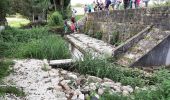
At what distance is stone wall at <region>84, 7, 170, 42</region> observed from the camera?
13.7 meters

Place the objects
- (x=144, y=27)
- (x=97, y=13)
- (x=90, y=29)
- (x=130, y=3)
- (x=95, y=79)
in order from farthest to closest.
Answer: (x=90, y=29) → (x=97, y=13) → (x=130, y=3) → (x=144, y=27) → (x=95, y=79)

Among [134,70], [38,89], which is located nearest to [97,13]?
[134,70]

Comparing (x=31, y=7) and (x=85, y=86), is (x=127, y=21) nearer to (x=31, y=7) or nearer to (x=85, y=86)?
(x=85, y=86)

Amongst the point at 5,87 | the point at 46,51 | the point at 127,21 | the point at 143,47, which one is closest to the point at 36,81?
the point at 5,87

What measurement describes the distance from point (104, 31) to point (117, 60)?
806 cm

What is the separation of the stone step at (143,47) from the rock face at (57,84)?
2.77m

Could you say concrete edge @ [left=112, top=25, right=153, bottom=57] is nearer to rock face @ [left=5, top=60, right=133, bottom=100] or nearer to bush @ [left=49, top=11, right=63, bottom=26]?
rock face @ [left=5, top=60, right=133, bottom=100]

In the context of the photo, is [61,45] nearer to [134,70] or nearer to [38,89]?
[134,70]

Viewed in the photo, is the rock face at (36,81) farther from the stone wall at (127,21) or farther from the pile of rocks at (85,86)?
the stone wall at (127,21)

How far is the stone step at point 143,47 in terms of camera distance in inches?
510

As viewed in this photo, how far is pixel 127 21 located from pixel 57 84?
8.69 m

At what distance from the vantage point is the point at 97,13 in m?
23.6

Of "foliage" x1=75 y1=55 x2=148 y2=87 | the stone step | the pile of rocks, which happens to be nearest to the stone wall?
the stone step

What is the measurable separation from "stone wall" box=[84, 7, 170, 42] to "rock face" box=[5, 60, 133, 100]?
4565mm
